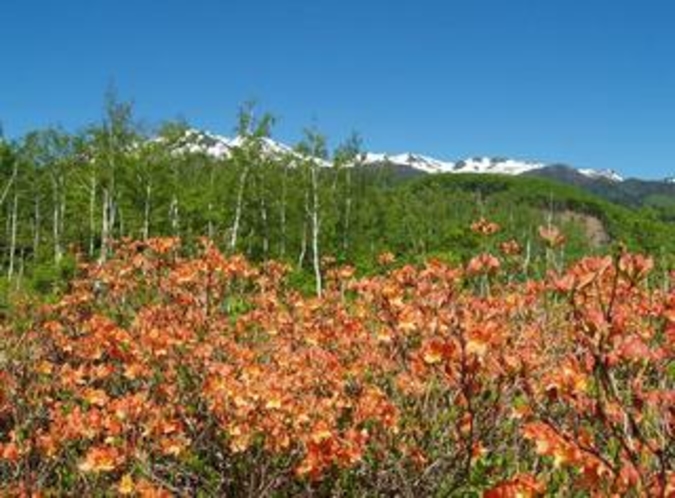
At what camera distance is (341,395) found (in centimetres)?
648

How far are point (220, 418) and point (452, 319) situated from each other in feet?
8.57

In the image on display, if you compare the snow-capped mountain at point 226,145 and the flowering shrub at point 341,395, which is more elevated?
the snow-capped mountain at point 226,145

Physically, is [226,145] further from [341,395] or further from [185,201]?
[341,395]

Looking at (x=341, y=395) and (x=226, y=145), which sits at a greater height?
(x=226, y=145)

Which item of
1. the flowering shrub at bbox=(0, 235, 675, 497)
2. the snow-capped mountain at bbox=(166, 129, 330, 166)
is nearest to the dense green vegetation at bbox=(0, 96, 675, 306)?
the snow-capped mountain at bbox=(166, 129, 330, 166)

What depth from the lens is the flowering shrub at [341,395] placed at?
3.86m

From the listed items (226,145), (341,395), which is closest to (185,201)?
(226,145)

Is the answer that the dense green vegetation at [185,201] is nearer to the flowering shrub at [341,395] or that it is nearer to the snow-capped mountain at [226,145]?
the snow-capped mountain at [226,145]

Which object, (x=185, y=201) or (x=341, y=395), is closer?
(x=341, y=395)

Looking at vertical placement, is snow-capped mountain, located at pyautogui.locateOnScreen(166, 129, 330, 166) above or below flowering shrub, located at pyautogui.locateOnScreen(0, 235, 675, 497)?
above

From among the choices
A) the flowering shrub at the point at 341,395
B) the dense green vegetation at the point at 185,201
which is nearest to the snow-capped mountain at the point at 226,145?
the dense green vegetation at the point at 185,201

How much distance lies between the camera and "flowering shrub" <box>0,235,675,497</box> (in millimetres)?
3859

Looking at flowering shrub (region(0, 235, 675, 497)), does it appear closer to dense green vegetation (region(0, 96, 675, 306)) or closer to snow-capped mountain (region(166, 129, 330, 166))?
dense green vegetation (region(0, 96, 675, 306))

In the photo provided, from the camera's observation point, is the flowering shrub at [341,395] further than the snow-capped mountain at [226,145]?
No
